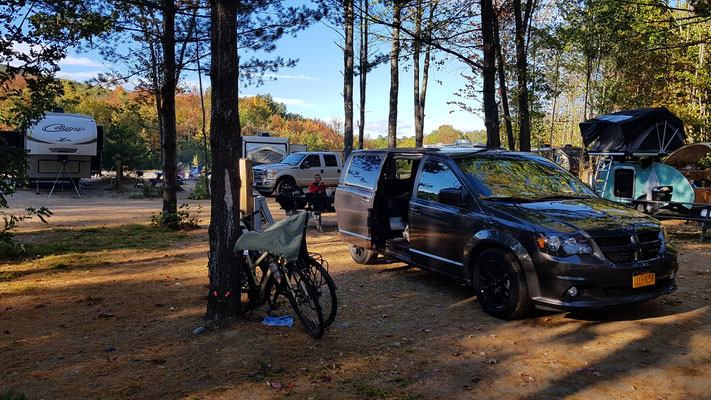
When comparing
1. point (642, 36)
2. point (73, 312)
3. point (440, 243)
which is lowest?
point (73, 312)

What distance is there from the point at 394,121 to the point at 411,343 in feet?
55.6

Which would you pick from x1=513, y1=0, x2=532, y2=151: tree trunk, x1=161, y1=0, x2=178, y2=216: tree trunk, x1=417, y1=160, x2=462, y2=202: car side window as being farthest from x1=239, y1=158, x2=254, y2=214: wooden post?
x1=513, y1=0, x2=532, y2=151: tree trunk

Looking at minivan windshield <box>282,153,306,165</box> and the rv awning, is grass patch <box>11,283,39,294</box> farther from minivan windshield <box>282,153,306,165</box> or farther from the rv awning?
the rv awning

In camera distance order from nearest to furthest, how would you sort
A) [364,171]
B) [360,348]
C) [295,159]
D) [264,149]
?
[360,348] → [364,171] → [295,159] → [264,149]

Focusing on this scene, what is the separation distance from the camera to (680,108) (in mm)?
20562

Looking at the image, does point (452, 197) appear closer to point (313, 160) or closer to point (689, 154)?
point (689, 154)

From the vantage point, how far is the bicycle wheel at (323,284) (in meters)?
4.93

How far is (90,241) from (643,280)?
35.1ft

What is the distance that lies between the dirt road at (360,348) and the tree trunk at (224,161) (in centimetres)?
44

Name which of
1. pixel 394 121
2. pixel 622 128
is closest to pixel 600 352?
pixel 622 128

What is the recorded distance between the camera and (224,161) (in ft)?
17.2

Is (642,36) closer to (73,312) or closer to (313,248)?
(313,248)

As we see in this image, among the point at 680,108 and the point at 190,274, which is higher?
the point at 680,108

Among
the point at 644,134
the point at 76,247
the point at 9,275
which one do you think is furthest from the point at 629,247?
the point at 76,247
